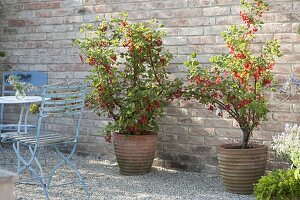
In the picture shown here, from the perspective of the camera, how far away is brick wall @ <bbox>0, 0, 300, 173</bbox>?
5.61m

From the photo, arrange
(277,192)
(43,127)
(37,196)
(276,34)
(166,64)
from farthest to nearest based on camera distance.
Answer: (43,127) → (166,64) → (276,34) → (37,196) → (277,192)

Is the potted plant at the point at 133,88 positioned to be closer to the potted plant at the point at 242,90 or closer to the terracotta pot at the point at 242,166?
the potted plant at the point at 242,90

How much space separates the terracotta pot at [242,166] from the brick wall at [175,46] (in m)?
0.42

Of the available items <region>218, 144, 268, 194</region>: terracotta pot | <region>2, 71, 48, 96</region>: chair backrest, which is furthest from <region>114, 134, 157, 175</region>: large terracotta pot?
<region>2, 71, 48, 96</region>: chair backrest

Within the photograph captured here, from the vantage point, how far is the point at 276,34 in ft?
18.4

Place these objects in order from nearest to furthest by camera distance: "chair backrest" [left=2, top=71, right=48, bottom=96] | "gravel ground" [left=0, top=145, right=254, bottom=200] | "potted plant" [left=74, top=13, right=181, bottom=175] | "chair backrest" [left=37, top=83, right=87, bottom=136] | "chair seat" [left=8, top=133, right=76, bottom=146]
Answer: "chair backrest" [left=37, top=83, right=87, bottom=136]
"chair seat" [left=8, top=133, right=76, bottom=146]
"gravel ground" [left=0, top=145, right=254, bottom=200]
"potted plant" [left=74, top=13, right=181, bottom=175]
"chair backrest" [left=2, top=71, right=48, bottom=96]

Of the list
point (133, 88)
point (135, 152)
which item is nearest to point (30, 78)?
point (133, 88)

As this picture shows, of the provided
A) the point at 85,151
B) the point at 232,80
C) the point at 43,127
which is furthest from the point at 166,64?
the point at 43,127

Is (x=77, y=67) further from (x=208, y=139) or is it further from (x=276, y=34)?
(x=276, y=34)

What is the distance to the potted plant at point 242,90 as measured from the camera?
5168 mm

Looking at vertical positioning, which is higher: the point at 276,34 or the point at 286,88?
the point at 276,34

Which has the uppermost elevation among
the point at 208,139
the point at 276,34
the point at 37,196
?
the point at 276,34

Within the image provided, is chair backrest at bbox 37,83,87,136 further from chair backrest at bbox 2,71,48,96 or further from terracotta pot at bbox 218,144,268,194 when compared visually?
chair backrest at bbox 2,71,48,96

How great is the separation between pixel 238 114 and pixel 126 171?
4.01 feet
